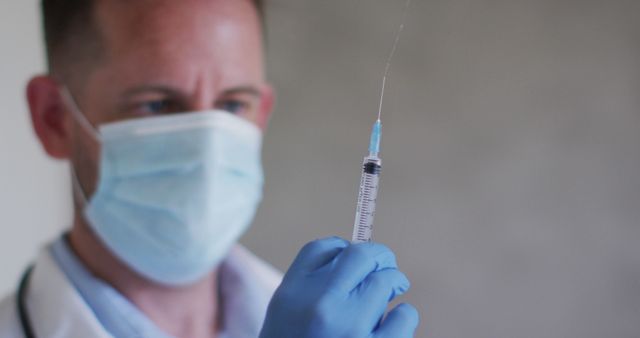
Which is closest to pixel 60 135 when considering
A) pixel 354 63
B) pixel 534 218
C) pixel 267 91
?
pixel 267 91

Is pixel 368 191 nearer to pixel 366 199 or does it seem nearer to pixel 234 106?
pixel 366 199

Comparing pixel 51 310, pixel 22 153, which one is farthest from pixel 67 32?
pixel 51 310

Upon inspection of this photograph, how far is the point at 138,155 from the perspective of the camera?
25.4 inches

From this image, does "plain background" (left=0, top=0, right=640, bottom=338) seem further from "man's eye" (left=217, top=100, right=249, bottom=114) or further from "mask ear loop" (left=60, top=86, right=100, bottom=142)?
"mask ear loop" (left=60, top=86, right=100, bottom=142)

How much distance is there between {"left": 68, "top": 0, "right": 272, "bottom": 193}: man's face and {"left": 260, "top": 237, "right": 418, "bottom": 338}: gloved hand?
0.33 metres

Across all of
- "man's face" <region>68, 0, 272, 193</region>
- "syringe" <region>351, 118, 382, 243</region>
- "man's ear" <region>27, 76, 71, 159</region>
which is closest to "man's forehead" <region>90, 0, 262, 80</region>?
"man's face" <region>68, 0, 272, 193</region>

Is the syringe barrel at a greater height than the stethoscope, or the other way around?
the syringe barrel

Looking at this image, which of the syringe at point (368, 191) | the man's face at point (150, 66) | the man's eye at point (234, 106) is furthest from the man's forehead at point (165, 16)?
the syringe at point (368, 191)

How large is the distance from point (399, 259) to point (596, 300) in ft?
0.78

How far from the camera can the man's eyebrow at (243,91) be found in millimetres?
714

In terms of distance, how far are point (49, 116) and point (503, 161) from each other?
671mm

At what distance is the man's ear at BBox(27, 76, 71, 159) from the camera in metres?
0.69

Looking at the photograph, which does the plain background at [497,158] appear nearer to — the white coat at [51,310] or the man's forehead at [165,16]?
the man's forehead at [165,16]

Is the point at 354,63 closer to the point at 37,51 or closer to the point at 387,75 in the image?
the point at 387,75
